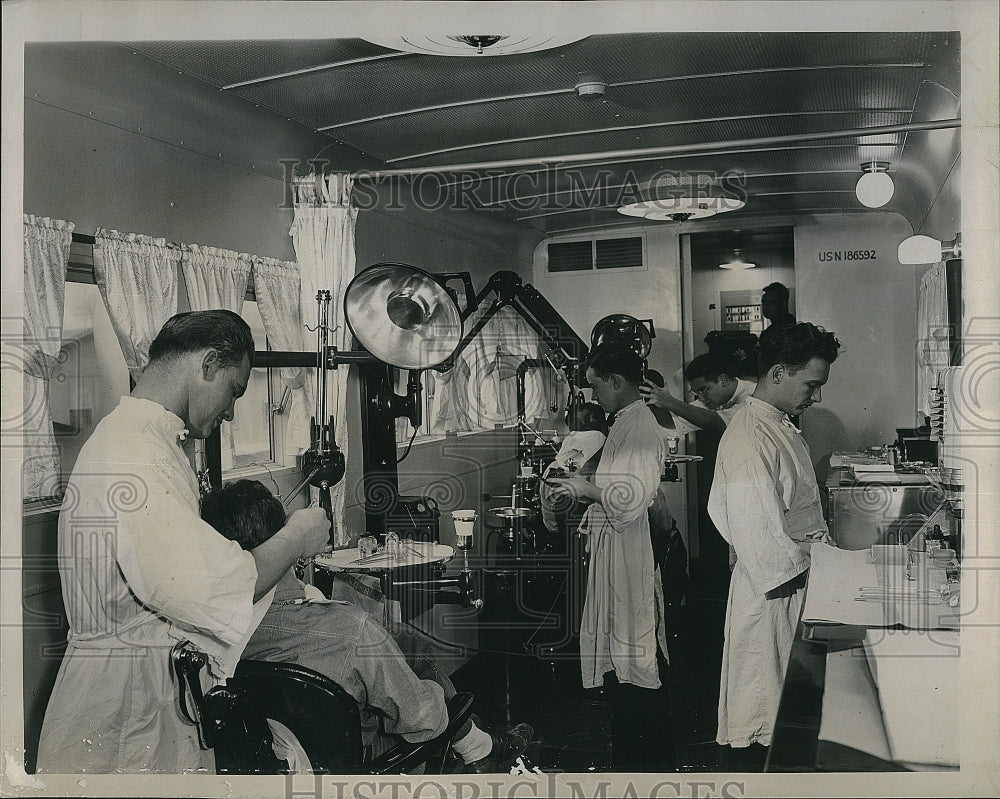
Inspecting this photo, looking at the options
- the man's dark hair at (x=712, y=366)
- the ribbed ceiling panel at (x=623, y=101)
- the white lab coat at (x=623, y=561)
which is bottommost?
the white lab coat at (x=623, y=561)

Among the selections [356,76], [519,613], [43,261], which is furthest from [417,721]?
[356,76]

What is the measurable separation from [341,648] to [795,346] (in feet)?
5.26

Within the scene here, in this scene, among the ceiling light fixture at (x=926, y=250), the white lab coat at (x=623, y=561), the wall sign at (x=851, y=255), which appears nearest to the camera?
the ceiling light fixture at (x=926, y=250)

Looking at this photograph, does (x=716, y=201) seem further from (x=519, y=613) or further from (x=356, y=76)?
(x=519, y=613)

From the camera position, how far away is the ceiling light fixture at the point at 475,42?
225 centimetres

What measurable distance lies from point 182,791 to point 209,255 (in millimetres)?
1564

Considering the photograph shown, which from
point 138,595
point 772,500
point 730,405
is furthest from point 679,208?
point 138,595

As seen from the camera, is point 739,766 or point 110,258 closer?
point 110,258

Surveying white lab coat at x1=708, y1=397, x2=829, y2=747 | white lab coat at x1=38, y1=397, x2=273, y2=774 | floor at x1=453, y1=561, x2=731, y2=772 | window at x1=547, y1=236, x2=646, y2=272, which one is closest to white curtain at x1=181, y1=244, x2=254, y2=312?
white lab coat at x1=38, y1=397, x2=273, y2=774

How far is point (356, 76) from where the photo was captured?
242cm

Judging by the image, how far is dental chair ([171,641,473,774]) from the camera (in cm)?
230


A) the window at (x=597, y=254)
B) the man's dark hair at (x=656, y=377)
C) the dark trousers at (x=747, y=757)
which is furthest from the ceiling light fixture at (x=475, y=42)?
the dark trousers at (x=747, y=757)

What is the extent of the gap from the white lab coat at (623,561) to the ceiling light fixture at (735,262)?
0.48m

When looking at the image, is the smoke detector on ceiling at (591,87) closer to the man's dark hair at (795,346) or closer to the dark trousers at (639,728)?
the man's dark hair at (795,346)
